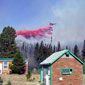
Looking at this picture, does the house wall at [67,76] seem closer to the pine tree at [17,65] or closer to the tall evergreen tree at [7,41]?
the pine tree at [17,65]

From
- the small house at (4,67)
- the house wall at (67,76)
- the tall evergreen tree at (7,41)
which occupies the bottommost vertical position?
the house wall at (67,76)

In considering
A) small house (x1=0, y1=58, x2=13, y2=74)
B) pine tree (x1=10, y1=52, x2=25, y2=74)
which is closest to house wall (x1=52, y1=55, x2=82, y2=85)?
pine tree (x1=10, y1=52, x2=25, y2=74)

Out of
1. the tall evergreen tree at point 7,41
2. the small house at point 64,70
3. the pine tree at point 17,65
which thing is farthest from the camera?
the tall evergreen tree at point 7,41

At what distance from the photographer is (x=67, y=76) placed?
37.8 m

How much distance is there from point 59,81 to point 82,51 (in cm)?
6745

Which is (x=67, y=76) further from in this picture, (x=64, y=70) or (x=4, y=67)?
(x=4, y=67)

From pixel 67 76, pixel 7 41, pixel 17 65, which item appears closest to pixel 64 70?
pixel 67 76

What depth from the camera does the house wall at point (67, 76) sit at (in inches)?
1475

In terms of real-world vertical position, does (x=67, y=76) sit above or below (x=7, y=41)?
below

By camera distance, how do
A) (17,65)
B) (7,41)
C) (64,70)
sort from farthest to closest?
(7,41), (17,65), (64,70)

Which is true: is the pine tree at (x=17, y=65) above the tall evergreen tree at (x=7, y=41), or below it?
below

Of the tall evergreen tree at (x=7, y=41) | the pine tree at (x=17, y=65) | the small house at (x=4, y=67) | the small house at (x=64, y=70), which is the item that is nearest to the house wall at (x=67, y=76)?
the small house at (x=64, y=70)

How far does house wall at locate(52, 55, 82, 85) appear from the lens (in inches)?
1475

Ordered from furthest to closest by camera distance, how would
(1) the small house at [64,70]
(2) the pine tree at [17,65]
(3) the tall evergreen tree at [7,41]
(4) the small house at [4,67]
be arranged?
(3) the tall evergreen tree at [7,41], (4) the small house at [4,67], (2) the pine tree at [17,65], (1) the small house at [64,70]
